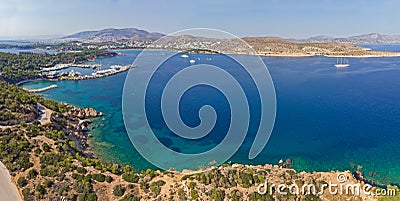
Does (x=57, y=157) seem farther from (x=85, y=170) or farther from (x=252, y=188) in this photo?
(x=252, y=188)

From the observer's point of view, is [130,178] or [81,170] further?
[81,170]

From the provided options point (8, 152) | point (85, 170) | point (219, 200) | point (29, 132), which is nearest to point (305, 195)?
point (219, 200)

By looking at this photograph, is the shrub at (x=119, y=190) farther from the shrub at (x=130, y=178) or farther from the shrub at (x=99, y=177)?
the shrub at (x=99, y=177)

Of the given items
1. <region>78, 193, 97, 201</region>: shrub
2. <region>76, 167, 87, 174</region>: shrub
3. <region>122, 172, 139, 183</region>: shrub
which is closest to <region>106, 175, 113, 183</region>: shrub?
<region>122, 172, 139, 183</region>: shrub

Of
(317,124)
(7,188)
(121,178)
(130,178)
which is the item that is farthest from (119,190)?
(317,124)

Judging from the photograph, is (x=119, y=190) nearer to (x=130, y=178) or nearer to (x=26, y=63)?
(x=130, y=178)
